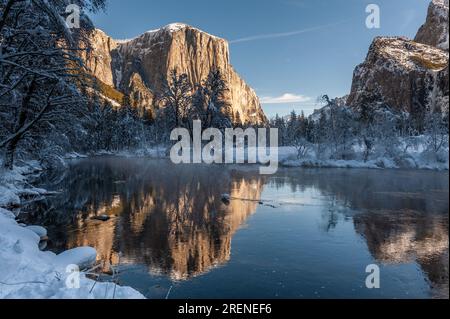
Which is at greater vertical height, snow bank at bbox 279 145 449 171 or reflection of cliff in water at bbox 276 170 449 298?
snow bank at bbox 279 145 449 171

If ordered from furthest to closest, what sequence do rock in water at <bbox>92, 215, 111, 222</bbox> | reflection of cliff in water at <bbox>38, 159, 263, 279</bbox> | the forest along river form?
rock in water at <bbox>92, 215, 111, 222</bbox> < reflection of cliff in water at <bbox>38, 159, 263, 279</bbox> < the forest along river

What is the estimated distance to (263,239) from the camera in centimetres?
1166

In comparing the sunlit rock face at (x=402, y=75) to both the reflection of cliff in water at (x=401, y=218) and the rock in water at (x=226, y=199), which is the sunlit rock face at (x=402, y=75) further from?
the rock in water at (x=226, y=199)

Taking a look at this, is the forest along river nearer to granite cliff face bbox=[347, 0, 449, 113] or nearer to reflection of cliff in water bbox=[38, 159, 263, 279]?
reflection of cliff in water bbox=[38, 159, 263, 279]

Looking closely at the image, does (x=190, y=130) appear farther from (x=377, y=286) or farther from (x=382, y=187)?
(x=377, y=286)

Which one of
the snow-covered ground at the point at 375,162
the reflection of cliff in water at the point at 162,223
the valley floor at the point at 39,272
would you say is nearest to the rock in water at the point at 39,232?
the valley floor at the point at 39,272

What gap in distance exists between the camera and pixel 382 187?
23.3 metres

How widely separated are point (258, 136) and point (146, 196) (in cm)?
9345

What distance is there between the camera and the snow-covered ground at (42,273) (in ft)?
19.3

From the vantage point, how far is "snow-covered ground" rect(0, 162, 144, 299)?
588 centimetres

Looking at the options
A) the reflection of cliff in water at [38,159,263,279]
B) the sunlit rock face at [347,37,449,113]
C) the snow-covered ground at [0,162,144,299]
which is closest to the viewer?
the snow-covered ground at [0,162,144,299]

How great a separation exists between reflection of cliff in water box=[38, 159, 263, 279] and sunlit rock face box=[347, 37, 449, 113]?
108m

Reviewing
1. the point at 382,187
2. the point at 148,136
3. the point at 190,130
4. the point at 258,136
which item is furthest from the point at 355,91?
the point at 382,187

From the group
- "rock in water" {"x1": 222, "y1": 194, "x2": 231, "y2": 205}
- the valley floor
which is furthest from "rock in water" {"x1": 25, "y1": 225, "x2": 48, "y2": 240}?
"rock in water" {"x1": 222, "y1": 194, "x2": 231, "y2": 205}
